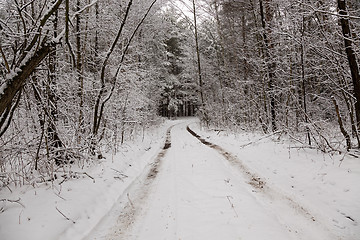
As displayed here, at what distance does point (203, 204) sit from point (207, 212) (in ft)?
0.97

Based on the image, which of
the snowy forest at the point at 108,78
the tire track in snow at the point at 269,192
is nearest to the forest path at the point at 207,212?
the tire track in snow at the point at 269,192

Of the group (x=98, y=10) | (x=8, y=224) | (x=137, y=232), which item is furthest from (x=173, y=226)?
(x=98, y=10)

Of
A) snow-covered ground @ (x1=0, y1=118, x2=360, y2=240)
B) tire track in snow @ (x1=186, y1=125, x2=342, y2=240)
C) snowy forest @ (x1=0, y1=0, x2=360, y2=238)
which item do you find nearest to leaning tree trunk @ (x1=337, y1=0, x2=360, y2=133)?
snowy forest @ (x1=0, y1=0, x2=360, y2=238)

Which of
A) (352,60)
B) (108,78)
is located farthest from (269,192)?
(108,78)

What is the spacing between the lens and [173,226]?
114 inches

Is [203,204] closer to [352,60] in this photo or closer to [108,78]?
[352,60]

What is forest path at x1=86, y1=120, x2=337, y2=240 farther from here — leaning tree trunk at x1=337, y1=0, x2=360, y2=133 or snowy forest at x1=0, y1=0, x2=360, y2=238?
leaning tree trunk at x1=337, y1=0, x2=360, y2=133

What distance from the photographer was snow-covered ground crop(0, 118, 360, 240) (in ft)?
8.86

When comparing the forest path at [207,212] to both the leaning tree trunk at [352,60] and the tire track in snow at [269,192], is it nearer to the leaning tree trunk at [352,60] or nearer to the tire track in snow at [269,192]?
the tire track in snow at [269,192]

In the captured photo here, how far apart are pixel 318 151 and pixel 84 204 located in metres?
6.06

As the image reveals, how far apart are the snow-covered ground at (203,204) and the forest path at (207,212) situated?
1 cm

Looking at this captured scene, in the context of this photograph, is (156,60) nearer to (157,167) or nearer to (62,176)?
(157,167)

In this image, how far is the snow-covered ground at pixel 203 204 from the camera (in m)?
2.70

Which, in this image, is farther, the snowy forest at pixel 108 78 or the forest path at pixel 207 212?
the snowy forest at pixel 108 78
